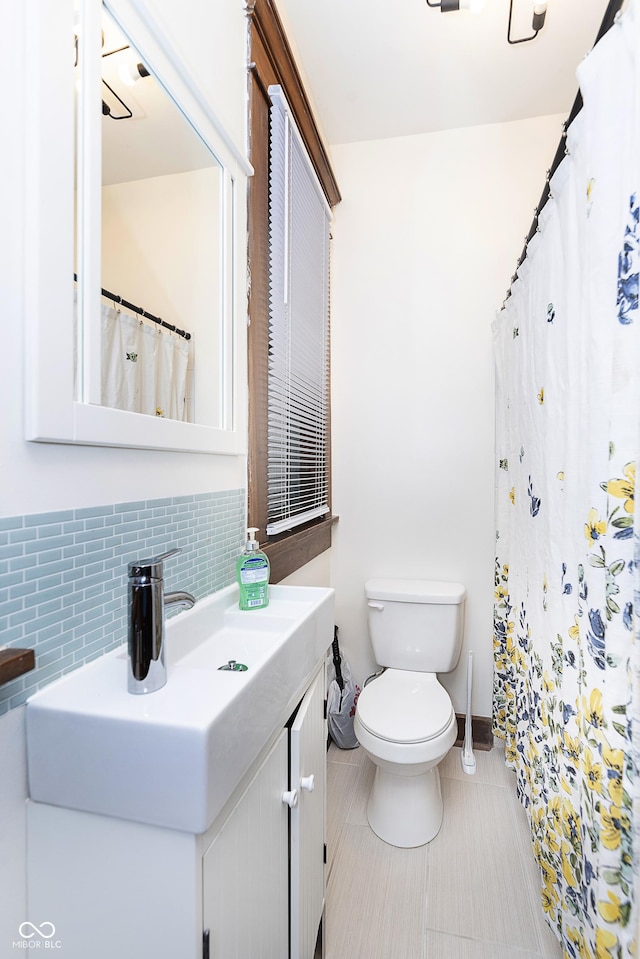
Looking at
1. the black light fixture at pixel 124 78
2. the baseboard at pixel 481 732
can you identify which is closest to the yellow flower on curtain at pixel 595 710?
the black light fixture at pixel 124 78

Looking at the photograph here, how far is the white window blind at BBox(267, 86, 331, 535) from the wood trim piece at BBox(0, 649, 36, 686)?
36.2 inches

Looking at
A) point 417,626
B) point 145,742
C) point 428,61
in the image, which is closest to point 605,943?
point 145,742

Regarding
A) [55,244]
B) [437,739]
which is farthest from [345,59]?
[437,739]

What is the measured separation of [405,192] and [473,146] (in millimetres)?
340

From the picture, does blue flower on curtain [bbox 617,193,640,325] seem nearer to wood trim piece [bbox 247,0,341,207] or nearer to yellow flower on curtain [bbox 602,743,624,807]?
yellow flower on curtain [bbox 602,743,624,807]

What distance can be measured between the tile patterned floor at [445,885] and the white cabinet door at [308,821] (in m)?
0.23

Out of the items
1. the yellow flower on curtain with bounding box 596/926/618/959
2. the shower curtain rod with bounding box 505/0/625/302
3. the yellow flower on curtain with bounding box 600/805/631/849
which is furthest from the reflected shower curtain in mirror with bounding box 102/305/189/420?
the yellow flower on curtain with bounding box 596/926/618/959

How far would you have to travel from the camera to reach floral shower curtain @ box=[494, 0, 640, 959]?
2.42ft

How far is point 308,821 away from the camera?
1.11 metres

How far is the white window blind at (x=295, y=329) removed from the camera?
151 cm

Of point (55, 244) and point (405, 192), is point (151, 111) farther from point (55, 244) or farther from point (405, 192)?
point (405, 192)

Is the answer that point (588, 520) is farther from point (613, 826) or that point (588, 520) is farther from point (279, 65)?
point (279, 65)

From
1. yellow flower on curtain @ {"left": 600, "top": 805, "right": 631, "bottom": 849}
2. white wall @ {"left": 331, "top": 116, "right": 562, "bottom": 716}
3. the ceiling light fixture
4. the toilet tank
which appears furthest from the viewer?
white wall @ {"left": 331, "top": 116, "right": 562, "bottom": 716}

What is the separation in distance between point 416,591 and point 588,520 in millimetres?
1251
